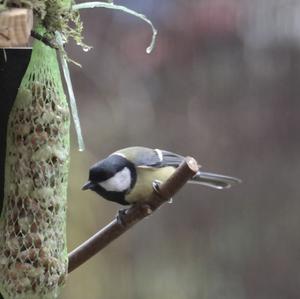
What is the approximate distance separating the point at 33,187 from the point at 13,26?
227 millimetres

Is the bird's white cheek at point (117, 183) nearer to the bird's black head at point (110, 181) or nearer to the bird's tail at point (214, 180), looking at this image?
the bird's black head at point (110, 181)

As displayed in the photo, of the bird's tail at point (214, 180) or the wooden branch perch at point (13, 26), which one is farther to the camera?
the bird's tail at point (214, 180)

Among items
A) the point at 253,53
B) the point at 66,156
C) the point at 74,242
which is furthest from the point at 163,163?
the point at 253,53

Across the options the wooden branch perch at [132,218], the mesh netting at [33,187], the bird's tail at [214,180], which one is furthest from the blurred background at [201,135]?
the mesh netting at [33,187]

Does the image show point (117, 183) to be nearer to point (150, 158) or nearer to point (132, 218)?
point (150, 158)

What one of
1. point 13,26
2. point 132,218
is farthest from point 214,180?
point 13,26

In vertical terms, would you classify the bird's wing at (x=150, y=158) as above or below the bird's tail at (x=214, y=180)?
above

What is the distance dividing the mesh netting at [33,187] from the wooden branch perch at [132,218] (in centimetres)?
10

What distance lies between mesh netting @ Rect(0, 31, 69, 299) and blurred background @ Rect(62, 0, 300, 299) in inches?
38.3

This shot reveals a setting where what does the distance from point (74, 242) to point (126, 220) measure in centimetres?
85

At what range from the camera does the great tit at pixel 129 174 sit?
54.3 inches

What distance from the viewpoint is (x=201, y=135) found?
6.89 feet

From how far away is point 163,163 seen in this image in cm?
145

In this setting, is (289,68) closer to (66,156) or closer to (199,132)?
(199,132)
